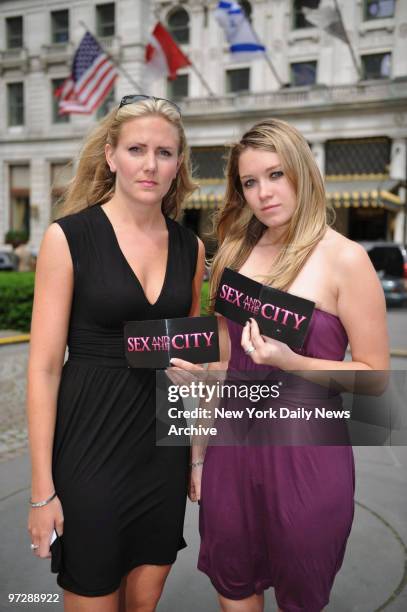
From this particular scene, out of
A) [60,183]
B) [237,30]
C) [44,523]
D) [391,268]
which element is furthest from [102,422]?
[237,30]

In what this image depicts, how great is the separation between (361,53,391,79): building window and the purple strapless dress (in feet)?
91.2

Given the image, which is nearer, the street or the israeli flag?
the street

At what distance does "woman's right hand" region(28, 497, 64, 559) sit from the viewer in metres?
1.91

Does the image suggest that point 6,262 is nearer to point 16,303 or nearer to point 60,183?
point 16,303

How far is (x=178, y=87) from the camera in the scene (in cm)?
Answer: 3003

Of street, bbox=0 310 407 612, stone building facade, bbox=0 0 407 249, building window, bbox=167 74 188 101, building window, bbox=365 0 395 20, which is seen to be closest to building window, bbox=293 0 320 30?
stone building facade, bbox=0 0 407 249

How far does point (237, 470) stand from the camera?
6.85 ft

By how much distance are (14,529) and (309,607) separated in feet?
7.72

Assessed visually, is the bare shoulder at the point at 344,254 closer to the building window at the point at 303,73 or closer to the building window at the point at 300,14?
the building window at the point at 303,73

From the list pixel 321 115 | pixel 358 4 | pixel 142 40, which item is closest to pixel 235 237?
pixel 321 115

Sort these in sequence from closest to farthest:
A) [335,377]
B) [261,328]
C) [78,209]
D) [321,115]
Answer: [261,328] < [335,377] < [78,209] < [321,115]

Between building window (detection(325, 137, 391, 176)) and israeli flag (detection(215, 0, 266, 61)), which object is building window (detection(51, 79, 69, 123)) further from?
building window (detection(325, 137, 391, 176))

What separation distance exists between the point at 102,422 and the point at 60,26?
116ft

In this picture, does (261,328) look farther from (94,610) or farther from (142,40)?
(142,40)
